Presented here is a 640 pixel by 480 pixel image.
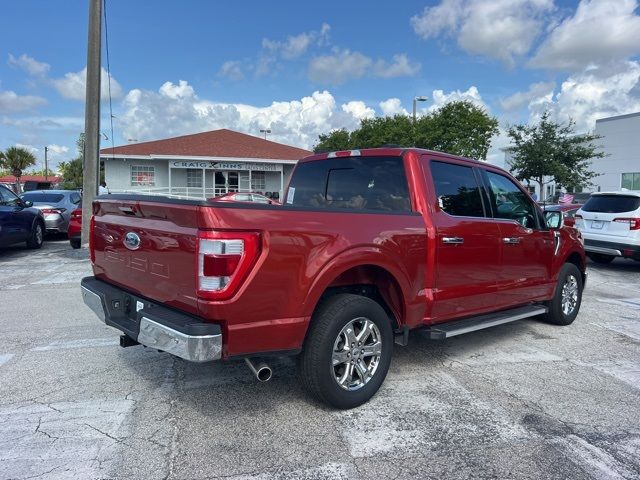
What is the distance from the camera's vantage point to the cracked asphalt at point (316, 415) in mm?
3000

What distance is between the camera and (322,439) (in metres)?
3.30

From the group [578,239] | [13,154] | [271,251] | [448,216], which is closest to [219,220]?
[271,251]

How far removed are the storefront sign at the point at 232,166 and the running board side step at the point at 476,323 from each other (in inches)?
949

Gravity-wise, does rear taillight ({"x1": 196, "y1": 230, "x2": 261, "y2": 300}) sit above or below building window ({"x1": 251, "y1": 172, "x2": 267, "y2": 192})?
below

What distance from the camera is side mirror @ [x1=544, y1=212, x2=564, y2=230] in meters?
5.71

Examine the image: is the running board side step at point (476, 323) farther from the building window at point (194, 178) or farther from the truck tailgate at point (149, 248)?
the building window at point (194, 178)

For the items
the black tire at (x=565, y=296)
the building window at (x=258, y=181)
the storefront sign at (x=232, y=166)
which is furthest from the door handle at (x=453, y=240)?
the building window at (x=258, y=181)

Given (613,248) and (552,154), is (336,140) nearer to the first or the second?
(552,154)

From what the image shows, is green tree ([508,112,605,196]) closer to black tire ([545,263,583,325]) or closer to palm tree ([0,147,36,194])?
black tire ([545,263,583,325])

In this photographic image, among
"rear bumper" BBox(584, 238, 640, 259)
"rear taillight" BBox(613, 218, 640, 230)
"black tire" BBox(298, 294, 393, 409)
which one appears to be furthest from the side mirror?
"rear taillight" BBox(613, 218, 640, 230)

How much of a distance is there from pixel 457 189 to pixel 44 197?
46.3 ft

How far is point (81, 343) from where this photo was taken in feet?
17.1

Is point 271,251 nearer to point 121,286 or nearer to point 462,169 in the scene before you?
point 121,286

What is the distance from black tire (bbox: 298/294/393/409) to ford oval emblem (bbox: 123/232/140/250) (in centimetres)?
136
